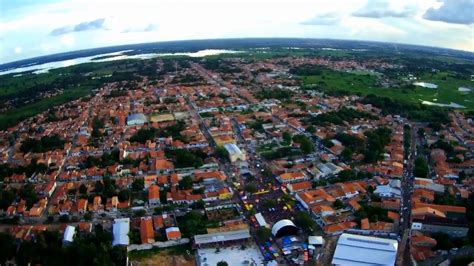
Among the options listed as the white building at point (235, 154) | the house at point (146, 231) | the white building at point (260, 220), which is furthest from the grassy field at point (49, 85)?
the white building at point (260, 220)

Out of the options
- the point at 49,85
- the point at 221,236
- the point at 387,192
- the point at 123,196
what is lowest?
the point at 49,85

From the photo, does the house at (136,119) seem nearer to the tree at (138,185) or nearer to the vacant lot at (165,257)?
the tree at (138,185)

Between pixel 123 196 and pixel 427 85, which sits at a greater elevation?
pixel 427 85

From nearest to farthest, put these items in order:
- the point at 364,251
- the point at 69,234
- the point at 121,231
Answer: the point at 364,251
the point at 69,234
the point at 121,231

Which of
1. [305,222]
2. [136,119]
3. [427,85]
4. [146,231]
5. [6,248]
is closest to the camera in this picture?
[6,248]

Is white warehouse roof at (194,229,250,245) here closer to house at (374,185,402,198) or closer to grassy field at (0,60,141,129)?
house at (374,185,402,198)

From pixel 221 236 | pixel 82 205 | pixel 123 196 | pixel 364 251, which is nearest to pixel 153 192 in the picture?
pixel 123 196

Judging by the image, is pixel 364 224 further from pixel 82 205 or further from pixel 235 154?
pixel 82 205
